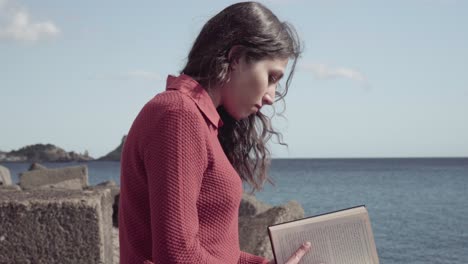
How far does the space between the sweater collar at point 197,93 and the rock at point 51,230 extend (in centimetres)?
166

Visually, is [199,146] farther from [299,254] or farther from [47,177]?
[47,177]

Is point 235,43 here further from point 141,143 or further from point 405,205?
point 405,205

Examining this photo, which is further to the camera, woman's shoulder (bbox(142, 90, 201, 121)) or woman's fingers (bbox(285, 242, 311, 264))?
woman's fingers (bbox(285, 242, 311, 264))

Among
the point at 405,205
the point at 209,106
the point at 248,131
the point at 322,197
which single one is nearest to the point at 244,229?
the point at 248,131

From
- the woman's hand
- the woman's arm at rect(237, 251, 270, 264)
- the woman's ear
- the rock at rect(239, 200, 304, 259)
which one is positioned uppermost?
the woman's ear

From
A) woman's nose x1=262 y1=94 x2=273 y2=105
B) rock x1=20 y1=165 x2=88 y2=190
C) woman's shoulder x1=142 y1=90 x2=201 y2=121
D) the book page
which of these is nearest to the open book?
the book page

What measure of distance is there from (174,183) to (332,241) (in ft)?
2.28

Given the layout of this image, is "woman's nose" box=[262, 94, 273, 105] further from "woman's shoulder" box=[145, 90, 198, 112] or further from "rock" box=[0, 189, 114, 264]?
"rock" box=[0, 189, 114, 264]

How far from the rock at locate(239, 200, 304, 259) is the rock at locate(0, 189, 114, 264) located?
2229 millimetres

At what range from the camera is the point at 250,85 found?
2252mm

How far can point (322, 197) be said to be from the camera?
40219 mm

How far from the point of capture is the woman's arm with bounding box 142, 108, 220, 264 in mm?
2012

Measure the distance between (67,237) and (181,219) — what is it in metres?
1.87

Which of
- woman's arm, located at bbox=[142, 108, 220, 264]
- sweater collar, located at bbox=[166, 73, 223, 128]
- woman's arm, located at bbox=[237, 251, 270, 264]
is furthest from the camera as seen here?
woman's arm, located at bbox=[237, 251, 270, 264]
